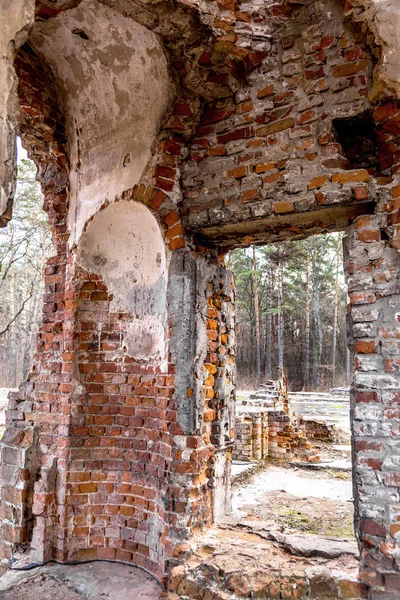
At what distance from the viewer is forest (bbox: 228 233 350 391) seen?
79.2 feet

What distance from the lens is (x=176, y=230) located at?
3.38 metres

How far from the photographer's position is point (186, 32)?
292cm

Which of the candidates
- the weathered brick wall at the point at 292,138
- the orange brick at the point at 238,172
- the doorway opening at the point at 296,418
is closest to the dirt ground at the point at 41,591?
the doorway opening at the point at 296,418

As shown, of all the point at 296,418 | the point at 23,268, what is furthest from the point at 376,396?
the point at 23,268

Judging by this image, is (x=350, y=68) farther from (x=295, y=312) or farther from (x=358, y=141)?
(x=295, y=312)

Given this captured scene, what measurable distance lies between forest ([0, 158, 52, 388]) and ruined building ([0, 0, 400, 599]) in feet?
20.9

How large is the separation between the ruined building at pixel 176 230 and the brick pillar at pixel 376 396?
0.04 ft

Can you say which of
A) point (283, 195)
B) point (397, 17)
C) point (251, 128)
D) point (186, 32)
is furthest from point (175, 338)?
point (397, 17)

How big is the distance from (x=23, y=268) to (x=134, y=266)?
23.5 meters

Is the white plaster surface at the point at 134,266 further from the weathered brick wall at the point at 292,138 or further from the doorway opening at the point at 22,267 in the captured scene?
the doorway opening at the point at 22,267

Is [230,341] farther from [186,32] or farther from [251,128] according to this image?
[186,32]

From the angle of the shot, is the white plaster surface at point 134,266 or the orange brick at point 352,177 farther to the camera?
the white plaster surface at point 134,266

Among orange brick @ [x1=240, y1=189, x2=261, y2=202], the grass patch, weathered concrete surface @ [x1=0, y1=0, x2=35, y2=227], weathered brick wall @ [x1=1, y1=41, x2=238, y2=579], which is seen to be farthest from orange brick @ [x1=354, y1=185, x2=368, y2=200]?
the grass patch

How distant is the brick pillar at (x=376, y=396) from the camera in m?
2.49
